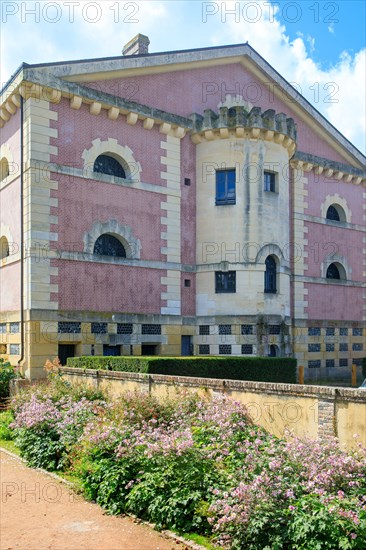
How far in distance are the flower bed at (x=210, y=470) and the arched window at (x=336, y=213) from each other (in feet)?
67.6

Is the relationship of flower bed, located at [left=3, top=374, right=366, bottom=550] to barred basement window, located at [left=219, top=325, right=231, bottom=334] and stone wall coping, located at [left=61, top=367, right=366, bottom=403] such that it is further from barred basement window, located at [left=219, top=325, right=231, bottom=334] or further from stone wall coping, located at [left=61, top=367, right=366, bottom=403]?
barred basement window, located at [left=219, top=325, right=231, bottom=334]

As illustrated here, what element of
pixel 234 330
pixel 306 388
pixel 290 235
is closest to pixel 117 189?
pixel 234 330

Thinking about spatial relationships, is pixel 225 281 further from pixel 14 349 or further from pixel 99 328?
pixel 14 349

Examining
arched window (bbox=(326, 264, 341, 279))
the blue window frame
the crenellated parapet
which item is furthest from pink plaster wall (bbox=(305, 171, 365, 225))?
the blue window frame

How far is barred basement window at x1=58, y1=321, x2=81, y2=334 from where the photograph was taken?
1966 cm

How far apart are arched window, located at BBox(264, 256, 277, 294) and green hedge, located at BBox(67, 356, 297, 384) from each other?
13.1 ft

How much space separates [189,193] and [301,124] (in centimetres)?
887

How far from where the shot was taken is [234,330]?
918 inches

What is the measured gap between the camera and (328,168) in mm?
A: 29938

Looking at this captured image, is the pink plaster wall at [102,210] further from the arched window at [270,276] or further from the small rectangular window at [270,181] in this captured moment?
the small rectangular window at [270,181]

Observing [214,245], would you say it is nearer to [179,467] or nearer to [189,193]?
[189,193]

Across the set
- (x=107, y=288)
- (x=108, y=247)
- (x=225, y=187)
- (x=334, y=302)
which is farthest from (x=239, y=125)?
(x=334, y=302)

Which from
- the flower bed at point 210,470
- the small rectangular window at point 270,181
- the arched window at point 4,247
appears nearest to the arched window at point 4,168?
the arched window at point 4,247

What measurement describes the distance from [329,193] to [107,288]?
14771mm
